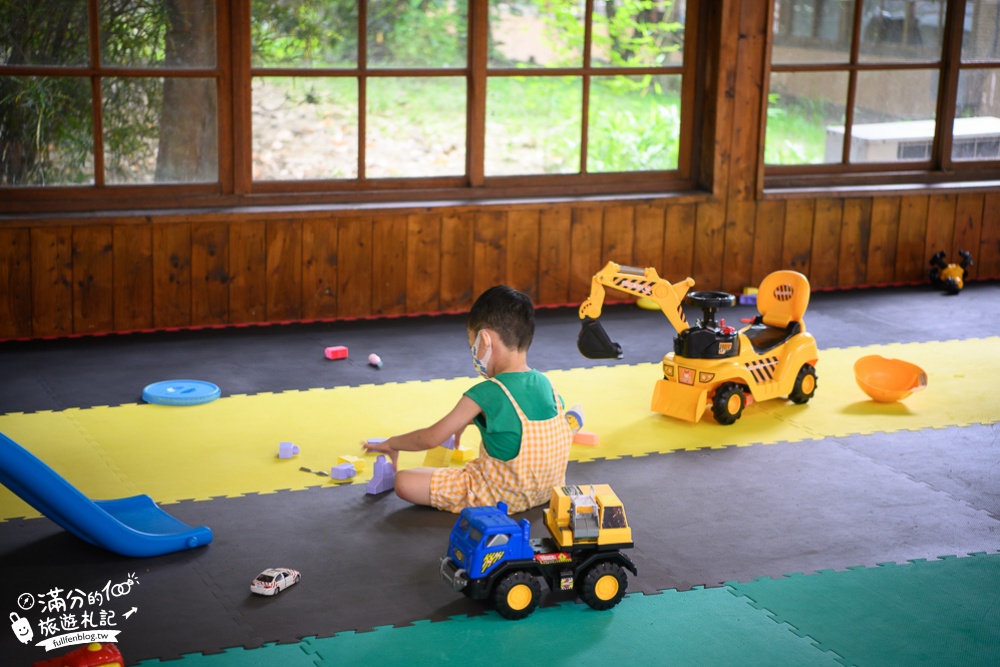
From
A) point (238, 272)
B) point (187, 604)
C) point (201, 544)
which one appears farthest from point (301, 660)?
point (238, 272)

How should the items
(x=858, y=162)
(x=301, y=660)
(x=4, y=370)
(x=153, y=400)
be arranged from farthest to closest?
(x=858, y=162) → (x=4, y=370) → (x=153, y=400) → (x=301, y=660)

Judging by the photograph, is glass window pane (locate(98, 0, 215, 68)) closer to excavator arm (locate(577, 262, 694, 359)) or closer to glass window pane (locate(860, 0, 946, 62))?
excavator arm (locate(577, 262, 694, 359))

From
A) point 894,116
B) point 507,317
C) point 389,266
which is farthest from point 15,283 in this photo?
point 894,116

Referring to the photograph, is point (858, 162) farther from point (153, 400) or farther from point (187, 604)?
point (187, 604)

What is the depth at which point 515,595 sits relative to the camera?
3.61 metres

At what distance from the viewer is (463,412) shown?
416 cm

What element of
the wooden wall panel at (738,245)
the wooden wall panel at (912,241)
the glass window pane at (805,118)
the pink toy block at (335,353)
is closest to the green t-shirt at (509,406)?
the pink toy block at (335,353)

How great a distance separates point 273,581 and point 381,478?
0.86 metres

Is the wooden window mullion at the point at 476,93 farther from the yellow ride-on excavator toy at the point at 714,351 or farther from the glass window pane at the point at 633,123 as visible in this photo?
the yellow ride-on excavator toy at the point at 714,351

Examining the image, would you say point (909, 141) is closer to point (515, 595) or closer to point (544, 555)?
point (544, 555)

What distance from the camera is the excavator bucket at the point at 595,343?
5234mm

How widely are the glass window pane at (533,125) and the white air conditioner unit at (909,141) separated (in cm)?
172

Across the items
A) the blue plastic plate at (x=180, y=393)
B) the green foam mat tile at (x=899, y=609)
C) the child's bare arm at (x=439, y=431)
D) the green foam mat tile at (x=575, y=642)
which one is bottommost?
the green foam mat tile at (x=575, y=642)

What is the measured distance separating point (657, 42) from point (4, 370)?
13.2ft
